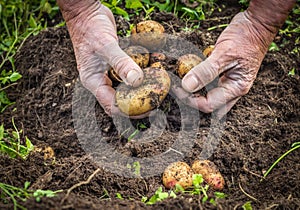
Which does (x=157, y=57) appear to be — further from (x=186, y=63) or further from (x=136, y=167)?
(x=136, y=167)

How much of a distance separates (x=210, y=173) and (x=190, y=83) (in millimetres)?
488

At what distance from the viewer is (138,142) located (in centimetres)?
228

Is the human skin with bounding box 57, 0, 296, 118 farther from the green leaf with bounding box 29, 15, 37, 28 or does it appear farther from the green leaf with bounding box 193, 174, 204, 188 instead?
the green leaf with bounding box 29, 15, 37, 28

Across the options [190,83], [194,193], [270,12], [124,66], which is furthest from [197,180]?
[270,12]

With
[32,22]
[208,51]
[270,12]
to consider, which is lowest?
[32,22]

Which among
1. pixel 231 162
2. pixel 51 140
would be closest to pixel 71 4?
pixel 51 140

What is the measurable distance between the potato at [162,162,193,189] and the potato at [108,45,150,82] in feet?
2.06

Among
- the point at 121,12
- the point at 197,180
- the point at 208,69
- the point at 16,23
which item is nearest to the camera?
the point at 197,180

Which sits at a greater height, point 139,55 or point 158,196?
point 139,55

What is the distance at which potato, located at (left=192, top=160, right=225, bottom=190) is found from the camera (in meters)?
2.07

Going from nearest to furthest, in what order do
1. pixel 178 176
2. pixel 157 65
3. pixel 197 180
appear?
pixel 197 180
pixel 178 176
pixel 157 65

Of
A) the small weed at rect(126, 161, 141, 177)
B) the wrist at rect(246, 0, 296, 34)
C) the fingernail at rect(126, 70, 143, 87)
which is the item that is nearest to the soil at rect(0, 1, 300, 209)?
the small weed at rect(126, 161, 141, 177)

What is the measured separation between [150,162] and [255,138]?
60 centimetres

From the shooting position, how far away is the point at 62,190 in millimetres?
1949
